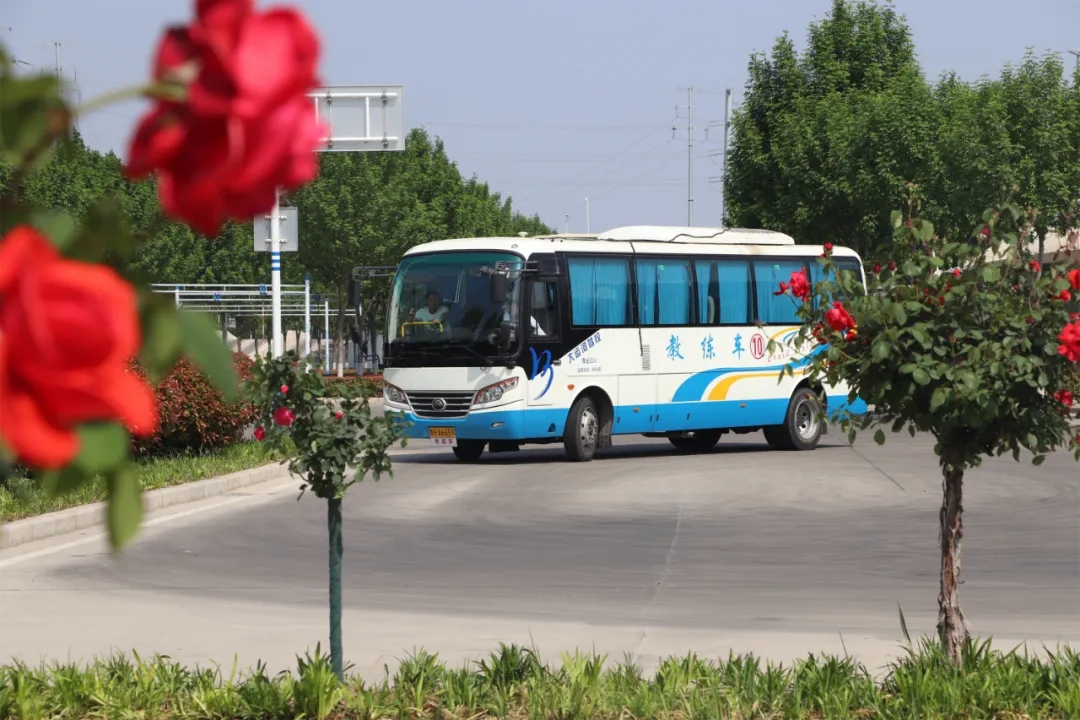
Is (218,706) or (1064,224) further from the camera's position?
(1064,224)

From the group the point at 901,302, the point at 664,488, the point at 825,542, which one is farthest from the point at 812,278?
the point at 901,302

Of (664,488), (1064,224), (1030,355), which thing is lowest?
(664,488)

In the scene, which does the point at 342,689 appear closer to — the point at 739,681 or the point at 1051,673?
the point at 739,681

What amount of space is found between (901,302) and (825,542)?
23.7ft

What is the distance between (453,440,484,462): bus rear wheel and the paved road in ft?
11.7

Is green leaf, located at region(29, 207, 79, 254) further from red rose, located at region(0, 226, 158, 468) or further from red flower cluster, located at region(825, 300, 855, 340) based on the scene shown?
red flower cluster, located at region(825, 300, 855, 340)

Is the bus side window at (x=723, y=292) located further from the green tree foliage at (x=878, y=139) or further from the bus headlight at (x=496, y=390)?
the green tree foliage at (x=878, y=139)

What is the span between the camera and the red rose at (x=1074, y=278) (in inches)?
284

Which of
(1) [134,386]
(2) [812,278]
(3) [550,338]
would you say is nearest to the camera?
(1) [134,386]

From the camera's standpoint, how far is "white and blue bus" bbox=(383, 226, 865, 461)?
2355 centimetres

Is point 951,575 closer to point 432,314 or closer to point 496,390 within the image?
point 496,390

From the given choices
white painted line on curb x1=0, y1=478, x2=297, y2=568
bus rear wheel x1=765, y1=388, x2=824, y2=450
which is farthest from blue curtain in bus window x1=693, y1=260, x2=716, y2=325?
white painted line on curb x1=0, y1=478, x2=297, y2=568

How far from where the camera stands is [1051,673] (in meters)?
6.88

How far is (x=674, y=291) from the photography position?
25.9 metres
